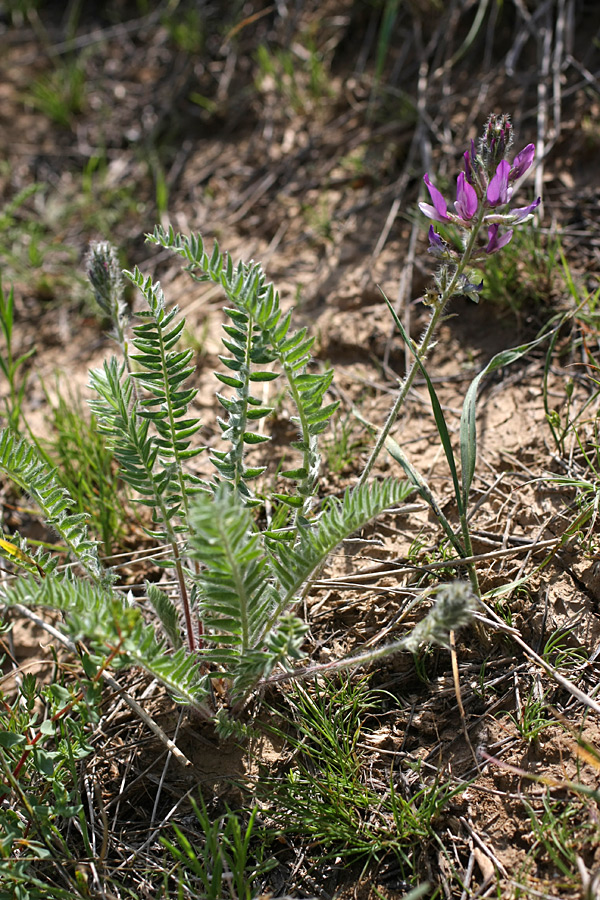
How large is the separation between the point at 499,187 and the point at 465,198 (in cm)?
9

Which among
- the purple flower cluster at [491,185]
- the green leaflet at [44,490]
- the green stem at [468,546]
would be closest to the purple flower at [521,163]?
the purple flower cluster at [491,185]

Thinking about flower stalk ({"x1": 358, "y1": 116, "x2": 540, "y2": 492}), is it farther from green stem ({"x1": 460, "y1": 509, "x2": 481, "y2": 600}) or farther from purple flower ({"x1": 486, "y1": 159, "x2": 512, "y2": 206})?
green stem ({"x1": 460, "y1": 509, "x2": 481, "y2": 600})

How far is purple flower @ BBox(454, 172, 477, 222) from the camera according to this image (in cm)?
167

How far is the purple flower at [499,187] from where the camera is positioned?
1630mm

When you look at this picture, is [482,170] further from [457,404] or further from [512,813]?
[512,813]

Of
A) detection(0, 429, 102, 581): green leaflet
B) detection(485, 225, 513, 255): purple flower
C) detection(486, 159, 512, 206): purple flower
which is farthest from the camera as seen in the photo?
detection(0, 429, 102, 581): green leaflet

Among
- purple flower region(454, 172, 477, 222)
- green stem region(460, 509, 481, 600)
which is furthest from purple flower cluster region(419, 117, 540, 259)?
green stem region(460, 509, 481, 600)

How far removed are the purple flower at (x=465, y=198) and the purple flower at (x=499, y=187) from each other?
48 mm

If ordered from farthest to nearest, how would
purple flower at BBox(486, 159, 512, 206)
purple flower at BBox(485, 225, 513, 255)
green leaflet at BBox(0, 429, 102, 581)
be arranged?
1. green leaflet at BBox(0, 429, 102, 581)
2. purple flower at BBox(485, 225, 513, 255)
3. purple flower at BBox(486, 159, 512, 206)

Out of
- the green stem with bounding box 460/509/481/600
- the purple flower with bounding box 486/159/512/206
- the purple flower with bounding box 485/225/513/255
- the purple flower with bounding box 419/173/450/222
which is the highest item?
the purple flower with bounding box 486/159/512/206

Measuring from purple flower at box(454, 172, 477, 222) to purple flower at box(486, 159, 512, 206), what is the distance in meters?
0.05

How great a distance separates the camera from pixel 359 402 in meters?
2.80

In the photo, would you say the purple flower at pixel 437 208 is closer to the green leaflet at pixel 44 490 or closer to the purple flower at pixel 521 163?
the purple flower at pixel 521 163

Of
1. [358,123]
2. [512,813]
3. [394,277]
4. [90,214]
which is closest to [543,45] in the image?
[358,123]
